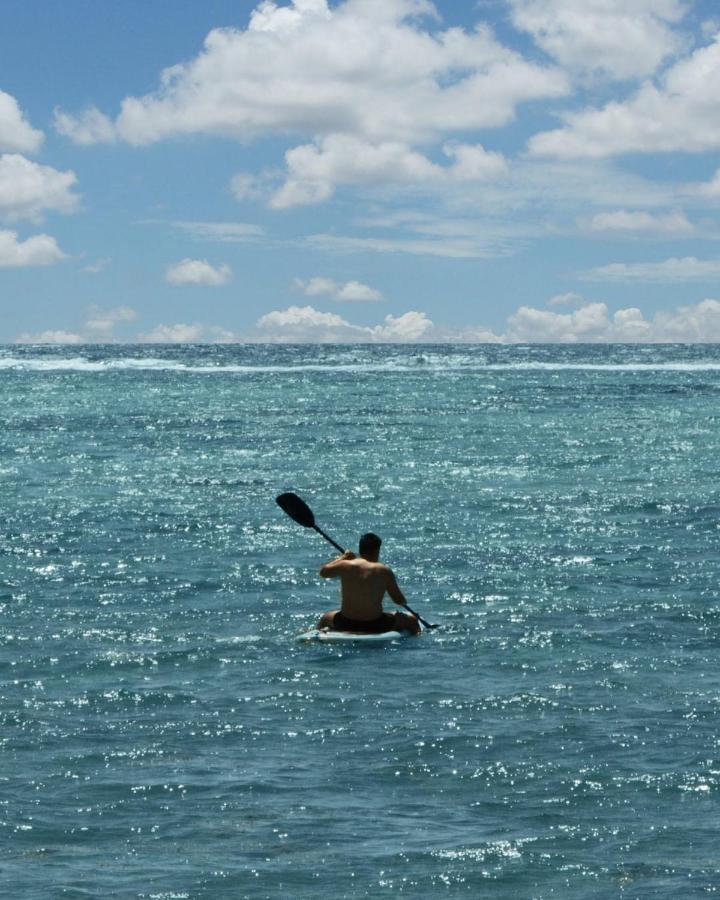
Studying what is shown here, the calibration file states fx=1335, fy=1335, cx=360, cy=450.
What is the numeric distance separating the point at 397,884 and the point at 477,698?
5.86 meters

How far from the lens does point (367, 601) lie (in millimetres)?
21016

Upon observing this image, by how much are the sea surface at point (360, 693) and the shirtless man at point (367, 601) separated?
535 mm

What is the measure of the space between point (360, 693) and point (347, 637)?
2.63 meters

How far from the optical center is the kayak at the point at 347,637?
813 inches

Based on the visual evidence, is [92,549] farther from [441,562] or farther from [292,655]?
[292,655]

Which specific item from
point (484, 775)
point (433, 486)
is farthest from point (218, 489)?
point (484, 775)

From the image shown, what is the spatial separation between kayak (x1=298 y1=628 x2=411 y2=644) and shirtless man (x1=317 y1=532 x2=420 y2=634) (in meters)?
0.15

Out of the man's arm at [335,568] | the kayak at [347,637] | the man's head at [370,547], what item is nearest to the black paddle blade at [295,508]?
the man's head at [370,547]

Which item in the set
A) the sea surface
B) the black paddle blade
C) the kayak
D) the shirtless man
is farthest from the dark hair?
the black paddle blade

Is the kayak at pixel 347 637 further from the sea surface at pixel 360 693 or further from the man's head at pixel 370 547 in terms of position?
the man's head at pixel 370 547

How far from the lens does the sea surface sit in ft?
41.3

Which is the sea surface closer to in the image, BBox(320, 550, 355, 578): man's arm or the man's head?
BBox(320, 550, 355, 578): man's arm

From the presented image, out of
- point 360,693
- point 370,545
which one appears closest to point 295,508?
point 370,545

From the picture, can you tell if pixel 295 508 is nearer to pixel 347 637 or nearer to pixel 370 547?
pixel 370 547
